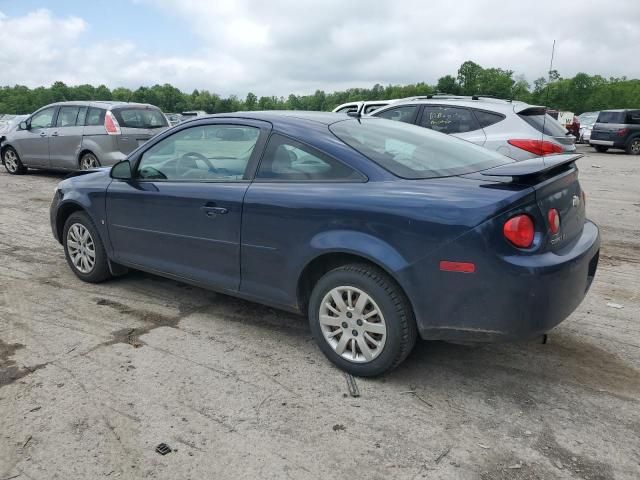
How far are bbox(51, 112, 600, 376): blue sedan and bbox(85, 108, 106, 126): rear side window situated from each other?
7.17m

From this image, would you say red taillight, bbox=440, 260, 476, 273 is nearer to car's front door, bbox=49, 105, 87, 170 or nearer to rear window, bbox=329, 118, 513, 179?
rear window, bbox=329, 118, 513, 179

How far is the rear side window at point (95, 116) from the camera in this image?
10.9 m

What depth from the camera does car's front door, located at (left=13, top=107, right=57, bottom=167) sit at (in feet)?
39.2

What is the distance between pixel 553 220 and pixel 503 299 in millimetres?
557

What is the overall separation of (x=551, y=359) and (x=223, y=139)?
108 inches

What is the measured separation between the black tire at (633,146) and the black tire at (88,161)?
762 inches

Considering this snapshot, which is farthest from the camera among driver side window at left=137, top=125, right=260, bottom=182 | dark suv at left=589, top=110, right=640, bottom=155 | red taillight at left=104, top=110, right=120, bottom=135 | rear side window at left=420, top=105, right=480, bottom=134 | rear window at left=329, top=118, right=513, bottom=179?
dark suv at left=589, top=110, right=640, bottom=155

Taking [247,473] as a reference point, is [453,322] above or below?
above

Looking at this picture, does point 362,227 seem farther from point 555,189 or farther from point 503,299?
point 555,189

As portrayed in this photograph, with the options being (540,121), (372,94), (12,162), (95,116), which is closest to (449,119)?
(540,121)

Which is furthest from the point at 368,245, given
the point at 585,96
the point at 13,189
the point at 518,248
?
the point at 585,96

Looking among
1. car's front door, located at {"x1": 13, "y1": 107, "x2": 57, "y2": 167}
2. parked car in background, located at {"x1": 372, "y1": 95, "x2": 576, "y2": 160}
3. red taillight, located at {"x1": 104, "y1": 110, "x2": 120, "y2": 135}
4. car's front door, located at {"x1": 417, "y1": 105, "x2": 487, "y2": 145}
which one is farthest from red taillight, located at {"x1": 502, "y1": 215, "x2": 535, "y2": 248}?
car's front door, located at {"x1": 13, "y1": 107, "x2": 57, "y2": 167}

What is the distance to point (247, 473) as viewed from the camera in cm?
250

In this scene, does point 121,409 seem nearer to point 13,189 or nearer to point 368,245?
point 368,245
